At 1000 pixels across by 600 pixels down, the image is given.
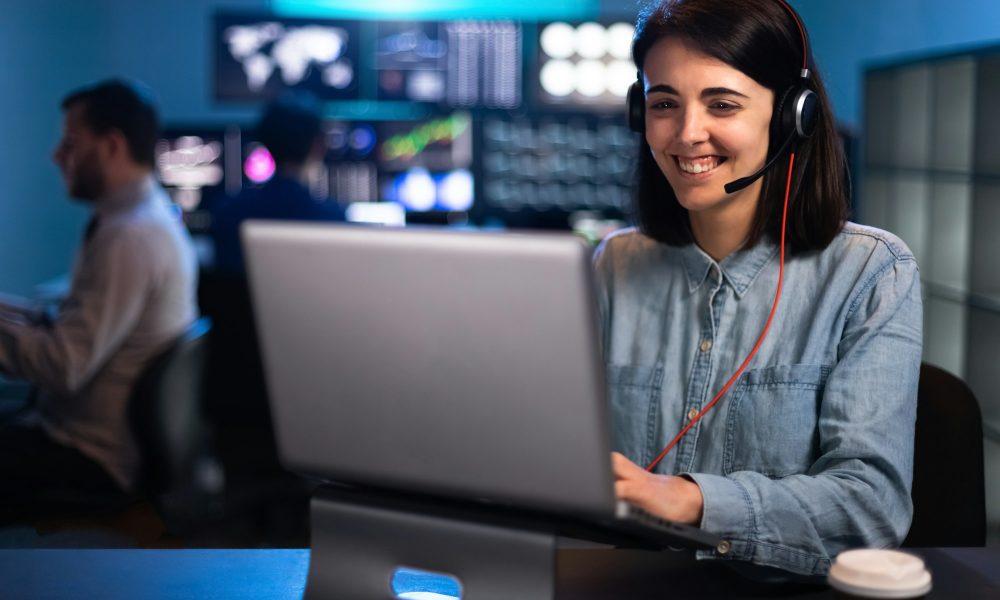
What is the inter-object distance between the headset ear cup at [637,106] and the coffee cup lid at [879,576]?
735 mm

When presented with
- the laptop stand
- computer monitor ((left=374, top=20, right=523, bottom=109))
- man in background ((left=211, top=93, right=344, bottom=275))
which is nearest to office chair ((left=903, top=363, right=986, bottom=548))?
the laptop stand

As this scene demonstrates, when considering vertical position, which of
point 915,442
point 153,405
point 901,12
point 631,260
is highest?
point 901,12

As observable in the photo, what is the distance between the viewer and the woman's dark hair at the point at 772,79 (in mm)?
1287

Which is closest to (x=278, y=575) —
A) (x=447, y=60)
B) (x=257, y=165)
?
(x=257, y=165)

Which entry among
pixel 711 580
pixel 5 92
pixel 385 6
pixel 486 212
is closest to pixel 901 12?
pixel 486 212

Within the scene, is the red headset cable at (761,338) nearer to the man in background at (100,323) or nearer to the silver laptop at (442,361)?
→ the silver laptop at (442,361)

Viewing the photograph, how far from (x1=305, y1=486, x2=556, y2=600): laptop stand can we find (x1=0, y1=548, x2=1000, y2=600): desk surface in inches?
3.3

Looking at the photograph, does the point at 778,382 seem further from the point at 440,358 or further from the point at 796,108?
the point at 440,358

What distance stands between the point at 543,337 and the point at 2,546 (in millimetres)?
751

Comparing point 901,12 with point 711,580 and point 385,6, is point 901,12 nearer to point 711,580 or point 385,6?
point 385,6

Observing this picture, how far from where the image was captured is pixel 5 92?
421 centimetres

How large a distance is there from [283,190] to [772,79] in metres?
2.55

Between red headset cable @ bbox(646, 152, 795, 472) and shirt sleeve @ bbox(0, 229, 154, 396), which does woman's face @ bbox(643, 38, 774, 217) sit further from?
shirt sleeve @ bbox(0, 229, 154, 396)

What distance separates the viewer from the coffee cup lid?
854mm
